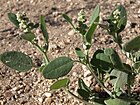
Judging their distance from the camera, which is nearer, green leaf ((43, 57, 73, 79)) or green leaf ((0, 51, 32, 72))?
green leaf ((43, 57, 73, 79))

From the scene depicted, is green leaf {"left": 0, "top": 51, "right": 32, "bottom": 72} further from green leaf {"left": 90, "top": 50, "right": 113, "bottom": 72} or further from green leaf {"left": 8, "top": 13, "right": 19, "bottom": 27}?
green leaf {"left": 90, "top": 50, "right": 113, "bottom": 72}

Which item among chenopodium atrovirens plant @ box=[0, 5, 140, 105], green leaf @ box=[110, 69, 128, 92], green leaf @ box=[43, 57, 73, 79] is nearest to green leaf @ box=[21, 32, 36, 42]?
chenopodium atrovirens plant @ box=[0, 5, 140, 105]

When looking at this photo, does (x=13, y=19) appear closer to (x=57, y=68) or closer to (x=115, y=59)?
(x=57, y=68)

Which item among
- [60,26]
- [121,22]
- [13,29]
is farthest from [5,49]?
[121,22]

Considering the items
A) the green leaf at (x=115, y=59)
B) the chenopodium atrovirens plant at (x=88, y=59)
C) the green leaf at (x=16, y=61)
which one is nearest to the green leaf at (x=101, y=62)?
the chenopodium atrovirens plant at (x=88, y=59)

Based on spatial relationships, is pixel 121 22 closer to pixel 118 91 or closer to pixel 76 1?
pixel 118 91

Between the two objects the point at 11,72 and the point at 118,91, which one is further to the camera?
the point at 11,72
